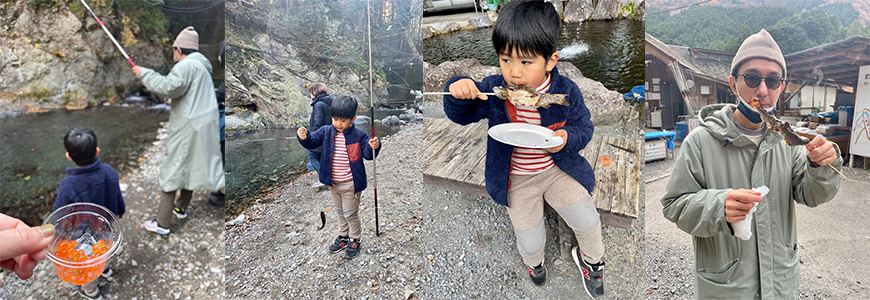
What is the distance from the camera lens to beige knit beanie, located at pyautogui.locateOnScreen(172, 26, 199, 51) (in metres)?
2.67

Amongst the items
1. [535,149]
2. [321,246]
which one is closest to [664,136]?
[535,149]

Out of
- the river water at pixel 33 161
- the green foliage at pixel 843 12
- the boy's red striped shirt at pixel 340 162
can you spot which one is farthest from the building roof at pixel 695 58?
the river water at pixel 33 161

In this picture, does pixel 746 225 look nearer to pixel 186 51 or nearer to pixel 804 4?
pixel 804 4

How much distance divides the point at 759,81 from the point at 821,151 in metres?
0.34

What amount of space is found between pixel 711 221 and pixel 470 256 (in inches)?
46.1

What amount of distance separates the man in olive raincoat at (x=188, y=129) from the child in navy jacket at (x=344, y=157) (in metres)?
1.50

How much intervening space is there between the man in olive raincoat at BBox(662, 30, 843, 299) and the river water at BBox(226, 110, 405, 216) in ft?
4.62

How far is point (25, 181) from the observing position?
2688 mm

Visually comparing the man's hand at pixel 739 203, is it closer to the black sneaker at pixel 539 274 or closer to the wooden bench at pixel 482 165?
the wooden bench at pixel 482 165

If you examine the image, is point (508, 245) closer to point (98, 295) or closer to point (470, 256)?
point (470, 256)

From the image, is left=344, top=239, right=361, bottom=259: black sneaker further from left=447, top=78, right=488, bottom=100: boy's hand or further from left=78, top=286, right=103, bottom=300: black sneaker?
left=78, top=286, right=103, bottom=300: black sneaker

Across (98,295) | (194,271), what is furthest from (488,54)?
(98,295)

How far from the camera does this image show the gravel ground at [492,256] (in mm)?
1885

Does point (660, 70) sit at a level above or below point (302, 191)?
above
